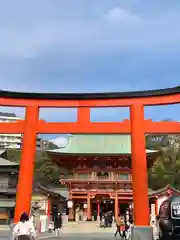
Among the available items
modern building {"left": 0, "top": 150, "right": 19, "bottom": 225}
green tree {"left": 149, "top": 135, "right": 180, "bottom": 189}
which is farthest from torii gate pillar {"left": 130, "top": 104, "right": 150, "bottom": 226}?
green tree {"left": 149, "top": 135, "right": 180, "bottom": 189}

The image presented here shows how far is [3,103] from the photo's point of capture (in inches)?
529

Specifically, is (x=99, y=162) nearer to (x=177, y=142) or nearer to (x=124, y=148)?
(x=124, y=148)

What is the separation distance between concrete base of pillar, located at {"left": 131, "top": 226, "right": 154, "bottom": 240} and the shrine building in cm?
1610

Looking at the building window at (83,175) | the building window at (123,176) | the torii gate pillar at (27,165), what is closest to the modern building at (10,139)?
the building window at (83,175)

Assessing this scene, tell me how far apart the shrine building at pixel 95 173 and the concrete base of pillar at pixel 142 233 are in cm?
1610

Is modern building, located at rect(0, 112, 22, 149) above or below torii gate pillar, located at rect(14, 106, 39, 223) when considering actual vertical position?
above

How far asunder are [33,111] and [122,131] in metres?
3.57

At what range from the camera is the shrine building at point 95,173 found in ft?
93.2

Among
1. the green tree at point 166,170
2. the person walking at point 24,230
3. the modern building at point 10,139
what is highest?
the modern building at point 10,139

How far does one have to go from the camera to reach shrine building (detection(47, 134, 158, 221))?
2842cm

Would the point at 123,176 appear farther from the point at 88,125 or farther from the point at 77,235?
the point at 88,125

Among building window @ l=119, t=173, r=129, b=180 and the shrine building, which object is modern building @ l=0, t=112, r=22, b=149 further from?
building window @ l=119, t=173, r=129, b=180

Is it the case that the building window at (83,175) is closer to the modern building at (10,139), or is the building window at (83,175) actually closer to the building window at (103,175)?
the building window at (103,175)

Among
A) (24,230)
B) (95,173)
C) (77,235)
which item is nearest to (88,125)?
(77,235)
